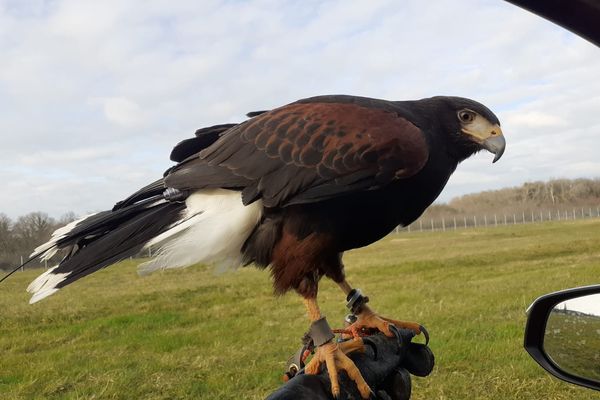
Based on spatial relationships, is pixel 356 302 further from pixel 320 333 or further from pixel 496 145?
pixel 496 145

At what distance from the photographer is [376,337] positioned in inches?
85.3

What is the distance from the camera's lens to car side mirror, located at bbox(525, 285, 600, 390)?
65.0 inches

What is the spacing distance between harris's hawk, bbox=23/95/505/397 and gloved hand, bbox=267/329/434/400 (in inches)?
3.5

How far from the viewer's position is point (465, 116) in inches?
102

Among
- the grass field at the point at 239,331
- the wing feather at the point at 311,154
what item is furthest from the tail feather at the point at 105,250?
the grass field at the point at 239,331

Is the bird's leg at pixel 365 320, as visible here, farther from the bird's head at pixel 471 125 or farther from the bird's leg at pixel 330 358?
the bird's head at pixel 471 125

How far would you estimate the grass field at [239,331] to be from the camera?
17.0 feet

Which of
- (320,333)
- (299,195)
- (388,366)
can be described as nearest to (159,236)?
(299,195)

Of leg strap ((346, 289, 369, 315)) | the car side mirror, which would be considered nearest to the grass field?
leg strap ((346, 289, 369, 315))

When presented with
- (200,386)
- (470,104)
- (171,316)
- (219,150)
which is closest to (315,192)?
(219,150)

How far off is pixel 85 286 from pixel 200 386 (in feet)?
34.9

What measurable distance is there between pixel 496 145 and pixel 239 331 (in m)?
5.97

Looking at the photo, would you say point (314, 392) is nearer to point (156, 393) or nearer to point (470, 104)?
point (470, 104)

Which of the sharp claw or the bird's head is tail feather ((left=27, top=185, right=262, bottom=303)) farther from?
the bird's head
